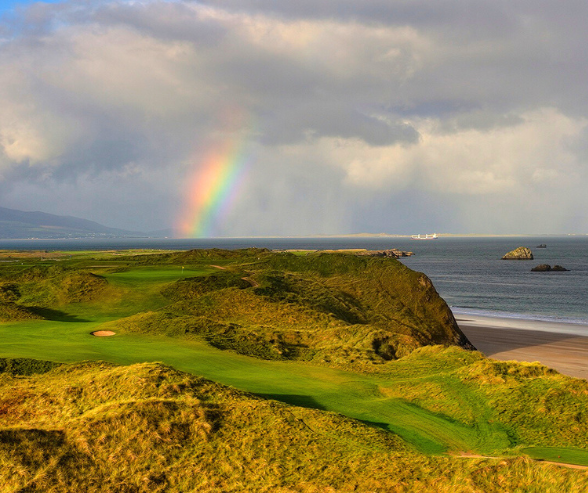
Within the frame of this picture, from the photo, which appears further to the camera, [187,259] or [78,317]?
[187,259]

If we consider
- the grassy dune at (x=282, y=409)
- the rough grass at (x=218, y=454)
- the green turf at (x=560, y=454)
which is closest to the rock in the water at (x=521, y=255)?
the grassy dune at (x=282, y=409)

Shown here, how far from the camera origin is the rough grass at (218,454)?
27.5 feet

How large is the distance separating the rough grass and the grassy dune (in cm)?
3

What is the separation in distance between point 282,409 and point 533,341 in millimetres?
42368

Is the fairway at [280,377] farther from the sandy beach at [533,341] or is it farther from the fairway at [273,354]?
the sandy beach at [533,341]

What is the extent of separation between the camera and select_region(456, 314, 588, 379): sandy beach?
38.2 m

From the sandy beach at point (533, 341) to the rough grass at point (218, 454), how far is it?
2926cm

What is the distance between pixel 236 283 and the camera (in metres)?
38.3

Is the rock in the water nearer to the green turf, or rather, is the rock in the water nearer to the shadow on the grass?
the shadow on the grass

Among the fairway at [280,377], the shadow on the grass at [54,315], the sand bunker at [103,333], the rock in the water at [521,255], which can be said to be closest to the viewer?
the fairway at [280,377]

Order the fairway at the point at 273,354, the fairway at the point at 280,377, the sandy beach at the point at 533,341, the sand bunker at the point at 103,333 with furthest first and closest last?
the sandy beach at the point at 533,341 < the sand bunker at the point at 103,333 < the fairway at the point at 273,354 < the fairway at the point at 280,377

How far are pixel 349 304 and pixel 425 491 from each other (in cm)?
3191

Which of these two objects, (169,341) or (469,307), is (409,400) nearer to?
(169,341)

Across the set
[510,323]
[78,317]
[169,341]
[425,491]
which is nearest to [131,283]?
[78,317]
